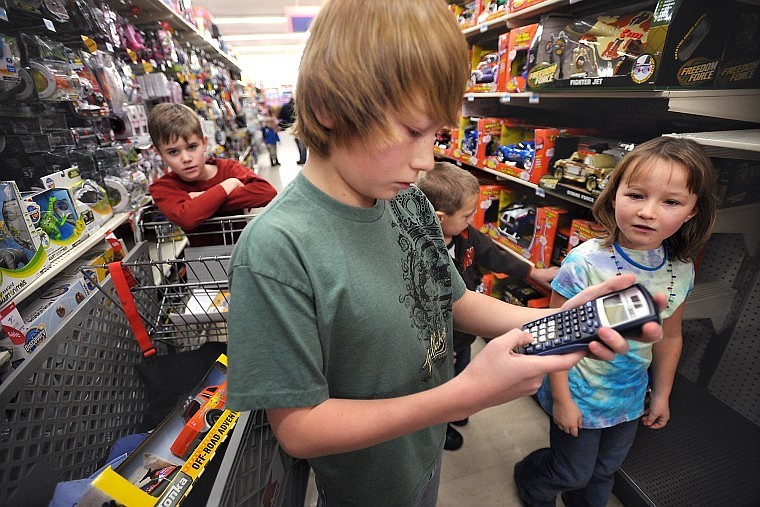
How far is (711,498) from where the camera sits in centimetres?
133

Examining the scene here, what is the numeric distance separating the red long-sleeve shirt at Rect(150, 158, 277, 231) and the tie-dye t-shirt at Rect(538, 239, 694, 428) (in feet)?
3.93

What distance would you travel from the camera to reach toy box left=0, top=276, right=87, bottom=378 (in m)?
1.08


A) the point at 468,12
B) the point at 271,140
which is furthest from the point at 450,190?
the point at 271,140

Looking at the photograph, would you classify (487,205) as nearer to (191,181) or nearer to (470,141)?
(470,141)

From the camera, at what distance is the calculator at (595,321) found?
1.82 feet

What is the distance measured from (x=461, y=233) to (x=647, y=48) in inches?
34.5

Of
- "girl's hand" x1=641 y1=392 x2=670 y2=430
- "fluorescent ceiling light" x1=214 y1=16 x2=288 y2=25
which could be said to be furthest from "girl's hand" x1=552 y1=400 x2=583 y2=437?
"fluorescent ceiling light" x1=214 y1=16 x2=288 y2=25

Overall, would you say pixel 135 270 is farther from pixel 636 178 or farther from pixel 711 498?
pixel 711 498

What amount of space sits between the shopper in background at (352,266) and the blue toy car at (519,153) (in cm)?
149

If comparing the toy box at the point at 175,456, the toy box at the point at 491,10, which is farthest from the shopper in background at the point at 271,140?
the toy box at the point at 175,456

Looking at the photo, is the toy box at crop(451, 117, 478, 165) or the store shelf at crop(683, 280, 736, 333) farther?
the toy box at crop(451, 117, 478, 165)

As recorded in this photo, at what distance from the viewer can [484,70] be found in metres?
2.37

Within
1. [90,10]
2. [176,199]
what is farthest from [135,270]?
Answer: [90,10]

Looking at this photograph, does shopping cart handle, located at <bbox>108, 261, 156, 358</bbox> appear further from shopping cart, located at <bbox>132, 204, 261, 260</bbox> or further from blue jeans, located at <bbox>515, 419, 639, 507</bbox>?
blue jeans, located at <bbox>515, 419, 639, 507</bbox>
